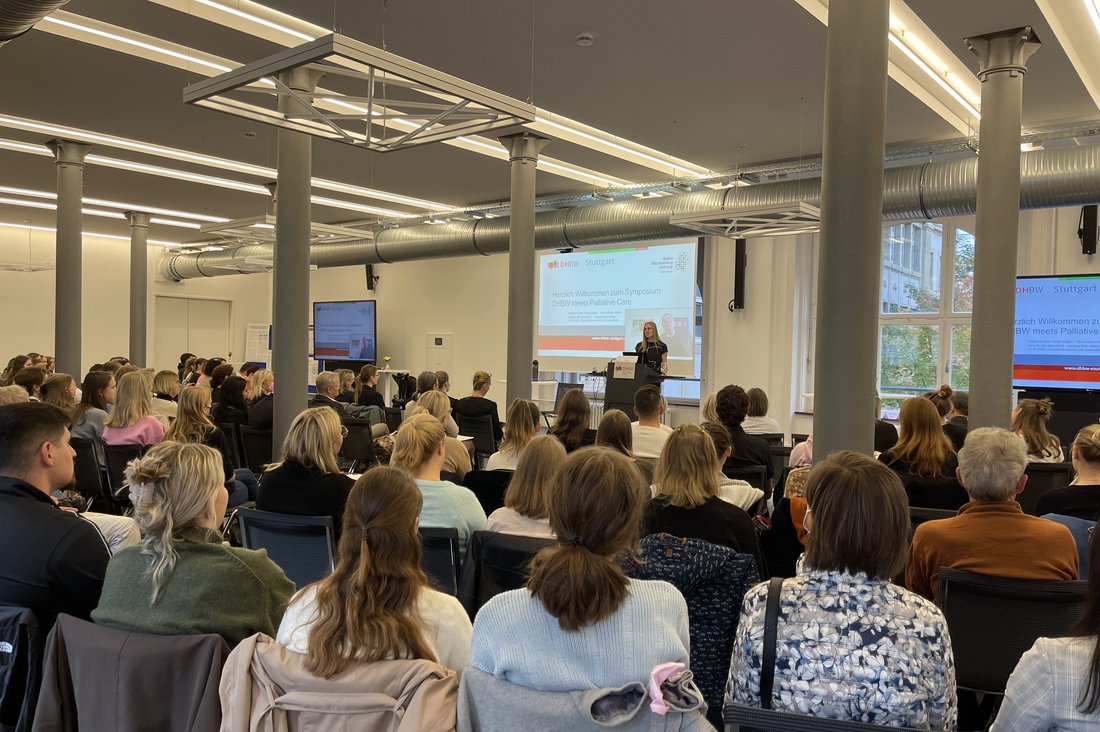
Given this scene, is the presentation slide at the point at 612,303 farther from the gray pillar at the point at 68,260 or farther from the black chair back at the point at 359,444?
the gray pillar at the point at 68,260

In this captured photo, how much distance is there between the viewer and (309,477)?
3.53 m

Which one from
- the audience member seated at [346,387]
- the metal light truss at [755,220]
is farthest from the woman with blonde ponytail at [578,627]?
the audience member seated at [346,387]

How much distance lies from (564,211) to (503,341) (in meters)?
4.34

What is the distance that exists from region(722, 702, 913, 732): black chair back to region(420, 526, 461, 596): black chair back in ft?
5.25

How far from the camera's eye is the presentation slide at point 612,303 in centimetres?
1218

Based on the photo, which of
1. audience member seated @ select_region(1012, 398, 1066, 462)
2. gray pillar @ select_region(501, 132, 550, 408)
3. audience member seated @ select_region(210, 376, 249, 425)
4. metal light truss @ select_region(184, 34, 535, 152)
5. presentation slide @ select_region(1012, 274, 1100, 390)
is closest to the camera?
metal light truss @ select_region(184, 34, 535, 152)

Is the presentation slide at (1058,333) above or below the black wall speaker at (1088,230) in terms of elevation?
below

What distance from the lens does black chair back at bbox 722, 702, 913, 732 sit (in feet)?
4.47

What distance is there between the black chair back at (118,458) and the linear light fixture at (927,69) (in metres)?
4.98

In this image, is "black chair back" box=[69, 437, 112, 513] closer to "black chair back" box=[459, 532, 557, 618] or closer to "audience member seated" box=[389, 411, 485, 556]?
"audience member seated" box=[389, 411, 485, 556]

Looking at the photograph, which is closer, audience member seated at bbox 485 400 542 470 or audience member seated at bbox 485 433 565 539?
audience member seated at bbox 485 433 565 539

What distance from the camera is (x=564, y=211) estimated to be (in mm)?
11125

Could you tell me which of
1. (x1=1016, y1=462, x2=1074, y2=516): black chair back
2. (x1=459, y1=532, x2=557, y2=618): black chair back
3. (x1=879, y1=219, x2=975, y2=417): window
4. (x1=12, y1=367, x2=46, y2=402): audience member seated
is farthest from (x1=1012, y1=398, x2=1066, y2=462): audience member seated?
(x1=12, y1=367, x2=46, y2=402): audience member seated

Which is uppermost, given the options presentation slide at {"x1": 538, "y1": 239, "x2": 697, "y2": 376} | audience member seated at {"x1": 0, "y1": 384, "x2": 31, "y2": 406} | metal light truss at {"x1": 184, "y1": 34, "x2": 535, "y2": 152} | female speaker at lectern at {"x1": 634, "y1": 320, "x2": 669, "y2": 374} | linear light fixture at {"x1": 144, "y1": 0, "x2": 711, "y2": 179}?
linear light fixture at {"x1": 144, "y1": 0, "x2": 711, "y2": 179}
